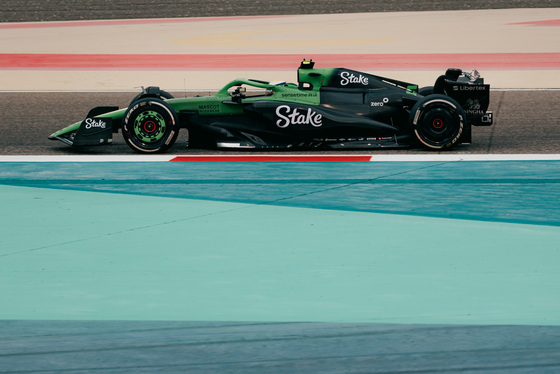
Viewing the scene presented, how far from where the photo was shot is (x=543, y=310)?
216 inches

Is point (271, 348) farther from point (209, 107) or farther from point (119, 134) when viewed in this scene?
point (119, 134)

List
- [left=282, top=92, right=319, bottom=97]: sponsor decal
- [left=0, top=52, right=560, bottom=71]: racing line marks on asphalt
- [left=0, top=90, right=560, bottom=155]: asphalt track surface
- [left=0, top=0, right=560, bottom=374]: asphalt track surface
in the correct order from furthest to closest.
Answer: [left=0, top=52, right=560, bottom=71]: racing line marks on asphalt → [left=0, top=90, right=560, bottom=155]: asphalt track surface → [left=282, top=92, right=319, bottom=97]: sponsor decal → [left=0, top=0, right=560, bottom=374]: asphalt track surface


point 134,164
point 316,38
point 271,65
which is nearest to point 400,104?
point 134,164

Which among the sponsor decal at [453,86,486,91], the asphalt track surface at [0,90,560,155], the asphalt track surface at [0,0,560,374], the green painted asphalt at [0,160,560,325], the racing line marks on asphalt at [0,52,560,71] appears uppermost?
the racing line marks on asphalt at [0,52,560,71]

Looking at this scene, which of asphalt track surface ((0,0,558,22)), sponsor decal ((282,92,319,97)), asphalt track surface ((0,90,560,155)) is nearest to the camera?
sponsor decal ((282,92,319,97))

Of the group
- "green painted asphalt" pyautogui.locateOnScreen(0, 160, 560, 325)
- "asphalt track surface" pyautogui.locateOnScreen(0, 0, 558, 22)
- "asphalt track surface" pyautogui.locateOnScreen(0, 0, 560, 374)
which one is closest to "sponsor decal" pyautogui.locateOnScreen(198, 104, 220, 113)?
"green painted asphalt" pyautogui.locateOnScreen(0, 160, 560, 325)

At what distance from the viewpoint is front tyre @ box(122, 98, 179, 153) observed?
10.8m

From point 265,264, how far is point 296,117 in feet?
15.0

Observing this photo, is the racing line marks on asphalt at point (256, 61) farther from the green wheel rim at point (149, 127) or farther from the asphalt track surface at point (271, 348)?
the asphalt track surface at point (271, 348)

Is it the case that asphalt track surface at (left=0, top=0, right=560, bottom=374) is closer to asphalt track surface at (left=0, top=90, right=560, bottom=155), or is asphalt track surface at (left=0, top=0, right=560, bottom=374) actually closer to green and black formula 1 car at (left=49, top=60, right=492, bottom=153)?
green and black formula 1 car at (left=49, top=60, right=492, bottom=153)

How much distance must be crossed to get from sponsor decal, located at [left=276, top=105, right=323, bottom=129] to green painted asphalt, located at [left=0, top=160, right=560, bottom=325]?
2.45 metres

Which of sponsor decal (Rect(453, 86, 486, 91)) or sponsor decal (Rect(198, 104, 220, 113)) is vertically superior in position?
sponsor decal (Rect(453, 86, 486, 91))

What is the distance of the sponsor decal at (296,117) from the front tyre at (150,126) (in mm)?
1131

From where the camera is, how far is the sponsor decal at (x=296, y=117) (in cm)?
1095
